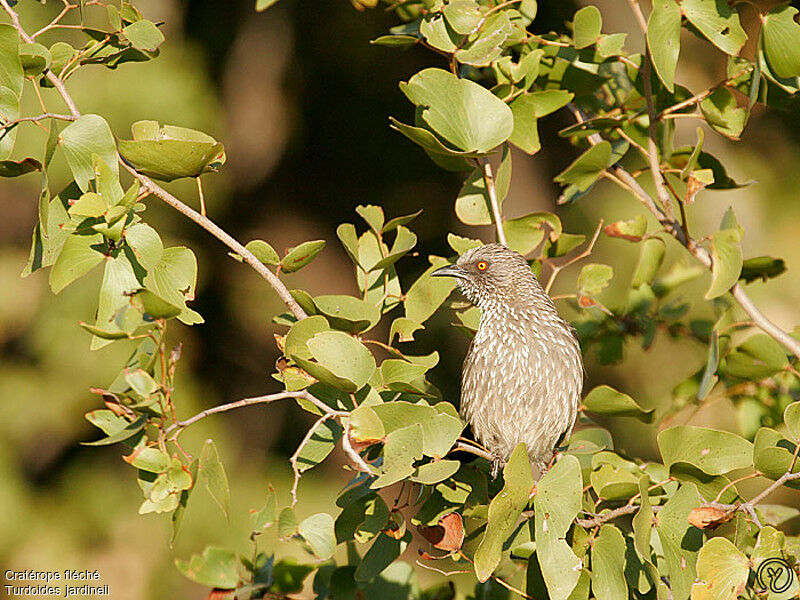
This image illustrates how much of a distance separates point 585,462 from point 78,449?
15.7 feet

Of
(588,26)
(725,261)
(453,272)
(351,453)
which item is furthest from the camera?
(453,272)

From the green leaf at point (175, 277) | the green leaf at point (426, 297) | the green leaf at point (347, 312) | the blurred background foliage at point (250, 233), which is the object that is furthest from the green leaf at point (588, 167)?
the blurred background foliage at point (250, 233)

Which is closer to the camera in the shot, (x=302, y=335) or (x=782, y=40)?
(x=302, y=335)

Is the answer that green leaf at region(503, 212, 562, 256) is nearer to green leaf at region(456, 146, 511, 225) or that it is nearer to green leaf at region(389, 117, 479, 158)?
green leaf at region(456, 146, 511, 225)

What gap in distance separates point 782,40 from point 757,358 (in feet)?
3.92

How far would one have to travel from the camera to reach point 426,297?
2.83 m

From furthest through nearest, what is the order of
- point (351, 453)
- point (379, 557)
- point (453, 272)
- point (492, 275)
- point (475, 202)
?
point (492, 275)
point (453, 272)
point (475, 202)
point (379, 557)
point (351, 453)

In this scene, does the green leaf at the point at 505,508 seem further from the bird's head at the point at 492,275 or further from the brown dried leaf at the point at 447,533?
the bird's head at the point at 492,275

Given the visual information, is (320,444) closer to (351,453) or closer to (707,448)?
(351,453)

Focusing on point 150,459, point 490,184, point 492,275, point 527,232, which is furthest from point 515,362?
point 150,459

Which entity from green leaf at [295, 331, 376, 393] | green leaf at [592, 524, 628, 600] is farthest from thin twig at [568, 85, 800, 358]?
green leaf at [295, 331, 376, 393]

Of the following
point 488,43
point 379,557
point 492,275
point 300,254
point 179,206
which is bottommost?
point 379,557

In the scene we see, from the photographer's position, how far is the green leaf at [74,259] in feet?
7.24

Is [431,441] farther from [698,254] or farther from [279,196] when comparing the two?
[279,196]
